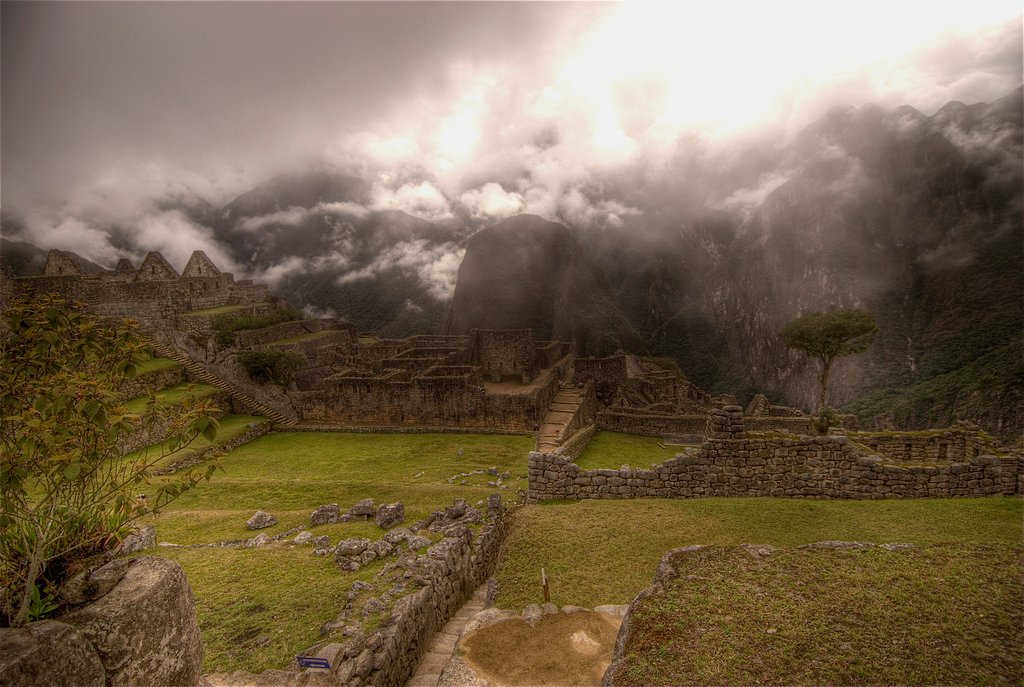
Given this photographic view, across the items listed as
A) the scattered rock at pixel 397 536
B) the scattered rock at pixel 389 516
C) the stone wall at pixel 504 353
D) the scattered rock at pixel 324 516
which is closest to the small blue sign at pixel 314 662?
the scattered rock at pixel 397 536

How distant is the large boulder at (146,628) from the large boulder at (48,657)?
0.12 m

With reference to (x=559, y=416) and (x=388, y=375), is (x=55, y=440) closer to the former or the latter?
(x=559, y=416)

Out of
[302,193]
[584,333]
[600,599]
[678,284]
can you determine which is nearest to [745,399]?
[584,333]

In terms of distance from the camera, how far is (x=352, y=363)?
3412 cm

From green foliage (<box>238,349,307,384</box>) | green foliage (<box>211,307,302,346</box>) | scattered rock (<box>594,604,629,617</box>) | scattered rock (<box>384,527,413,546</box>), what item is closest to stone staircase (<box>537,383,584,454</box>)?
scattered rock (<box>384,527,413,546</box>)

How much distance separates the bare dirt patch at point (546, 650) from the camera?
5.19 m

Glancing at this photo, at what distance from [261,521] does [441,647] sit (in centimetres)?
638

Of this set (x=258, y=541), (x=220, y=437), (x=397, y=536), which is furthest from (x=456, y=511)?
(x=220, y=437)

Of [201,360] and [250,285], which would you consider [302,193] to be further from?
[201,360]

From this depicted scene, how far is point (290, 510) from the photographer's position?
13.1 metres

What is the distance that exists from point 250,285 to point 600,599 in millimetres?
47760

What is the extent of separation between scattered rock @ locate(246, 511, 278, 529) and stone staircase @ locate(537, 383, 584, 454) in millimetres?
9443

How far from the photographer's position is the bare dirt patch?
5.19 meters

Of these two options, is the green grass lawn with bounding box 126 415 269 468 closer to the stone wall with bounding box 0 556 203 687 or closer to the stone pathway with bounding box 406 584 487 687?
the stone pathway with bounding box 406 584 487 687
